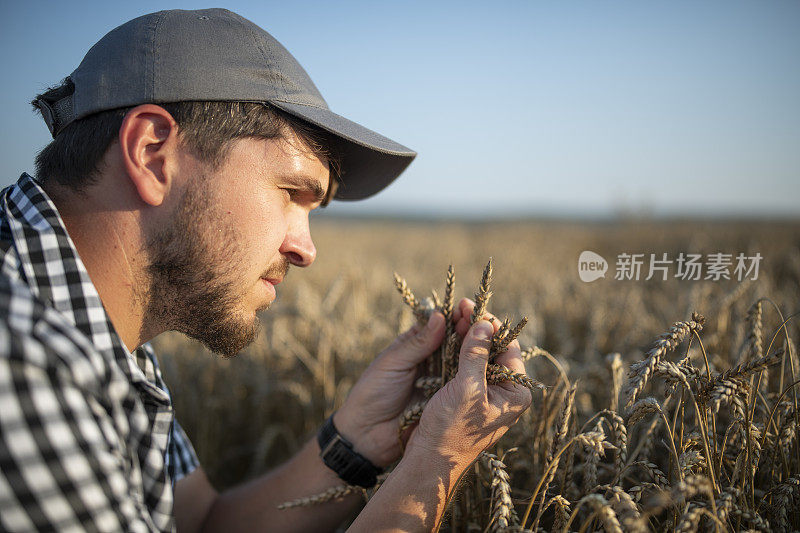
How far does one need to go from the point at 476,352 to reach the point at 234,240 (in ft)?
2.59

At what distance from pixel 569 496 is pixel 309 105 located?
1.50 meters

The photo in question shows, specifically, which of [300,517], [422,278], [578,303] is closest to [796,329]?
[578,303]

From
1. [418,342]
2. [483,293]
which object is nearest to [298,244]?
[418,342]

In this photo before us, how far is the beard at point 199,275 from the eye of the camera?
1461 mm

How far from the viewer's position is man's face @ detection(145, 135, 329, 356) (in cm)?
146

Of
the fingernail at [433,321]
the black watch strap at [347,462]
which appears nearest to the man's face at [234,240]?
the fingernail at [433,321]

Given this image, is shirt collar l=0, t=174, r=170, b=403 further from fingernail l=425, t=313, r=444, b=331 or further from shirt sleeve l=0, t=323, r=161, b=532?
fingernail l=425, t=313, r=444, b=331

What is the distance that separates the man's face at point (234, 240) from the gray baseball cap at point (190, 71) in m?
0.16

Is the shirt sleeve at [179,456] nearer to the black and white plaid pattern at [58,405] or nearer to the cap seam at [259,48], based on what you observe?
the black and white plaid pattern at [58,405]

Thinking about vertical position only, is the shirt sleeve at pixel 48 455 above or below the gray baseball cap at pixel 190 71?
below

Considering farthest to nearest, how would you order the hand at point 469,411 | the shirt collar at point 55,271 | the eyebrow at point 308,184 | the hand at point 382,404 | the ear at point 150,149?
1. the hand at point 382,404
2. the eyebrow at point 308,184
3. the ear at point 150,149
4. the hand at point 469,411
5. the shirt collar at point 55,271

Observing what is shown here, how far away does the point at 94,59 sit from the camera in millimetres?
1521

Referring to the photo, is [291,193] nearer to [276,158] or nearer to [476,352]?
[276,158]

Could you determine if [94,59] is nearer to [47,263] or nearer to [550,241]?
[47,263]
